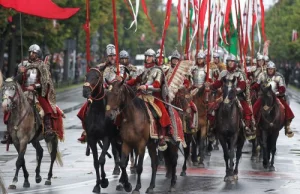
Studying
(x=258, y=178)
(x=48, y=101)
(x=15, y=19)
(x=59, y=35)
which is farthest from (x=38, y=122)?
(x=59, y=35)

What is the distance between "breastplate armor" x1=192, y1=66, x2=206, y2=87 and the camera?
87.4 ft

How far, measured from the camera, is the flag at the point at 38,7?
67.0ft

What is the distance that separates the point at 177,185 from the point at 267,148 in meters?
4.95

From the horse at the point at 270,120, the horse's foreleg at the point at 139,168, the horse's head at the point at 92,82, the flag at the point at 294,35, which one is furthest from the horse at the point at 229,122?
the flag at the point at 294,35

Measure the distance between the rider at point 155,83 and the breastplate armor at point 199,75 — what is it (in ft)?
20.7

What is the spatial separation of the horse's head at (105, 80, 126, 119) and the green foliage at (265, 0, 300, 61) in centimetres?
5887

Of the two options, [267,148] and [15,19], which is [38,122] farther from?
[15,19]

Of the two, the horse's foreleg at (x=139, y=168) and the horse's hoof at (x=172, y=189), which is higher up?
the horse's foreleg at (x=139, y=168)

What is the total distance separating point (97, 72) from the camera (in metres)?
19.7

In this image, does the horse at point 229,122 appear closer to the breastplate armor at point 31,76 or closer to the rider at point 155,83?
the rider at point 155,83

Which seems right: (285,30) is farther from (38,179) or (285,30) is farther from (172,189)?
(172,189)

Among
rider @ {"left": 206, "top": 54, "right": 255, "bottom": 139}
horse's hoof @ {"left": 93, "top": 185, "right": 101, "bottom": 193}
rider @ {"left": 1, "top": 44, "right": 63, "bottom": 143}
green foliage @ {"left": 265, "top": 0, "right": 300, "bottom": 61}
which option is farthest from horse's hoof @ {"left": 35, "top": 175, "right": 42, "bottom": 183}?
green foliage @ {"left": 265, "top": 0, "right": 300, "bottom": 61}

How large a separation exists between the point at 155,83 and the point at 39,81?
256 cm

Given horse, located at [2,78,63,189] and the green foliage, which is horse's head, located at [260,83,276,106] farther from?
the green foliage
